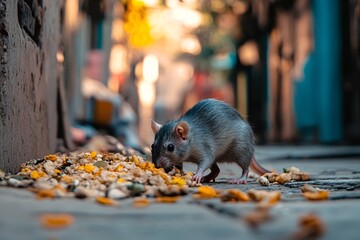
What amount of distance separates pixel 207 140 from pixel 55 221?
2540 millimetres

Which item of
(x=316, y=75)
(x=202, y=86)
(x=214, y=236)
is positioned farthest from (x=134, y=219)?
(x=202, y=86)

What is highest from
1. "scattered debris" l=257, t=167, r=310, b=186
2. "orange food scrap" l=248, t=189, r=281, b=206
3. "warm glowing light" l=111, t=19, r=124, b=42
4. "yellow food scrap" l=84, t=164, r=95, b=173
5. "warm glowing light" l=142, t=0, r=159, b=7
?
"warm glowing light" l=142, t=0, r=159, b=7

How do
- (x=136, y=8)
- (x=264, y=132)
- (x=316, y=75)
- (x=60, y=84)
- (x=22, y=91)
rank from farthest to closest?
1. (x=264, y=132)
2. (x=136, y=8)
3. (x=316, y=75)
4. (x=60, y=84)
5. (x=22, y=91)

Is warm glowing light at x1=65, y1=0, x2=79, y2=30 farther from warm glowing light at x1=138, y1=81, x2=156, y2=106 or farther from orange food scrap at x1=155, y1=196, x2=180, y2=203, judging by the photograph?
warm glowing light at x1=138, y1=81, x2=156, y2=106

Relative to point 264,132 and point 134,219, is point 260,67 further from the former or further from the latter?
point 134,219

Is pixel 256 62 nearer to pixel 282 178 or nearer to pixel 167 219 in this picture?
pixel 282 178

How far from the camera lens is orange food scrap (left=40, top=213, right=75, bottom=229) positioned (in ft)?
5.22

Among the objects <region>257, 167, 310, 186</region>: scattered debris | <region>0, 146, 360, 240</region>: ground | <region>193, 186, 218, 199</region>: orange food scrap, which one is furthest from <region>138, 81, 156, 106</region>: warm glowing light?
<region>0, 146, 360, 240</region>: ground

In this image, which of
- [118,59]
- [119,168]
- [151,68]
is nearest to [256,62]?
[118,59]

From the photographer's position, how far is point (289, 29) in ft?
44.0

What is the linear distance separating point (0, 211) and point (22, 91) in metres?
1.76

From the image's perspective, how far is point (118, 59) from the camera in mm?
22594

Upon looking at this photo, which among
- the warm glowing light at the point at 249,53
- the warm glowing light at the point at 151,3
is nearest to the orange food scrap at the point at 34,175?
the warm glowing light at the point at 151,3

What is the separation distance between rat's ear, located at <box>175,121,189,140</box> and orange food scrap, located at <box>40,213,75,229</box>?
7.34ft
